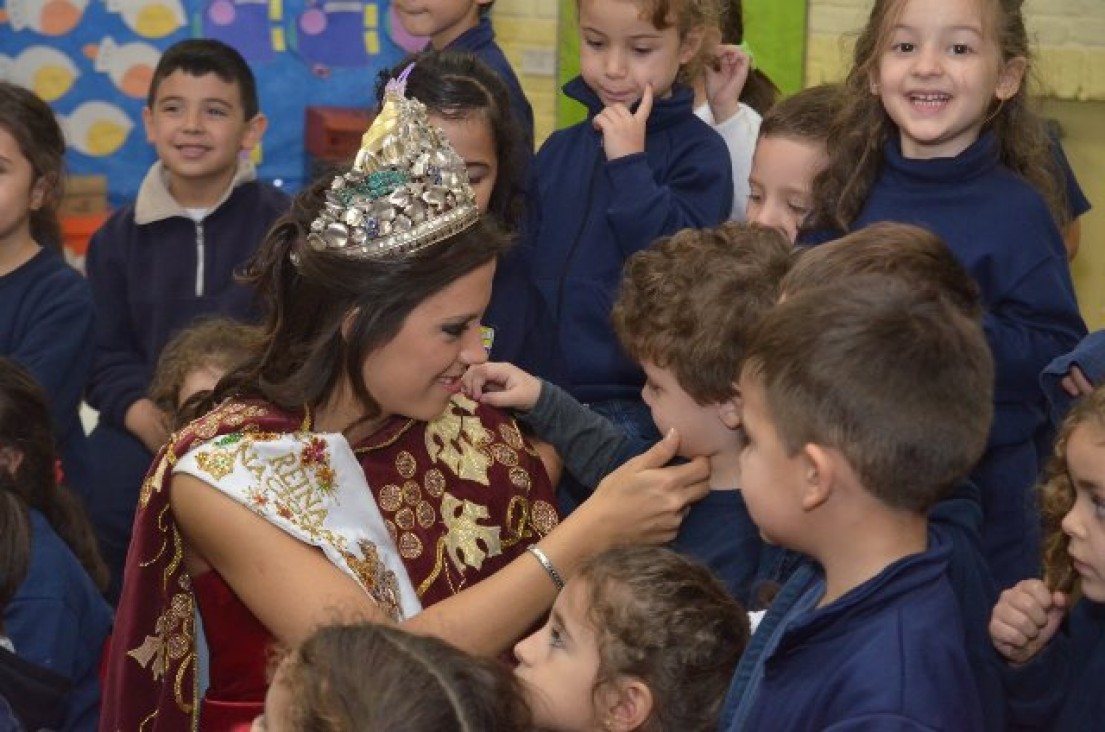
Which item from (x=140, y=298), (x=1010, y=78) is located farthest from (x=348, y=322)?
(x=140, y=298)

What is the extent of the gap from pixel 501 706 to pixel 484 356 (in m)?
0.93

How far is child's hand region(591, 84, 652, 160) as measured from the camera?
10.3 feet

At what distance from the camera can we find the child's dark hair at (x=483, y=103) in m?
3.13

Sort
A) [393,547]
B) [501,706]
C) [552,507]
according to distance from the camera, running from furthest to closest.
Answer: [552,507], [393,547], [501,706]

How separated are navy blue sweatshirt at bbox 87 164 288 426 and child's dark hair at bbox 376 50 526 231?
0.90m

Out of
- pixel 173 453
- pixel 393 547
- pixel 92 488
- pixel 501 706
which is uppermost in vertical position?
pixel 501 706

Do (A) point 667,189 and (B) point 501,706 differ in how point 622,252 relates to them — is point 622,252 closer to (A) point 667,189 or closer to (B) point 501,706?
(A) point 667,189

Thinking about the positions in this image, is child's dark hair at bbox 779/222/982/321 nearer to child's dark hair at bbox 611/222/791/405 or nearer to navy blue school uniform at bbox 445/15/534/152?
child's dark hair at bbox 611/222/791/405

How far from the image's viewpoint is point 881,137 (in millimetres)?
2875

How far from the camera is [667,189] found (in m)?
3.13

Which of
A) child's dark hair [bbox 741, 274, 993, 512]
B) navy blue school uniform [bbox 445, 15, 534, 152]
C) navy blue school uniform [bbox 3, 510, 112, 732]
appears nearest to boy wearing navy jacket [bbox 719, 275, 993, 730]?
child's dark hair [bbox 741, 274, 993, 512]

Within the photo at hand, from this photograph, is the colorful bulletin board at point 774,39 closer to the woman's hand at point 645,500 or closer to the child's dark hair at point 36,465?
the child's dark hair at point 36,465

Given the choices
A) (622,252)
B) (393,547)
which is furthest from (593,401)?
(393,547)

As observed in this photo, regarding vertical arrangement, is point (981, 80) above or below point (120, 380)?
above
